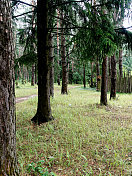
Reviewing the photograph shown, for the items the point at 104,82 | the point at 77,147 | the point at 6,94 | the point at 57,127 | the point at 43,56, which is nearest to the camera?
the point at 6,94

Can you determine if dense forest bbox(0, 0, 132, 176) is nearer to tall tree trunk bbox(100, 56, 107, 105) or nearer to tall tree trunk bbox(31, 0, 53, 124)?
tall tree trunk bbox(31, 0, 53, 124)

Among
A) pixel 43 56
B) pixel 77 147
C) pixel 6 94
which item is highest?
pixel 43 56

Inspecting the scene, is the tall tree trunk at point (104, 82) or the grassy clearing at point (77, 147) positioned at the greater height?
the tall tree trunk at point (104, 82)

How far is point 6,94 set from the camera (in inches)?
66.6

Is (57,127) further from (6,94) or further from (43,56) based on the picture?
(6,94)

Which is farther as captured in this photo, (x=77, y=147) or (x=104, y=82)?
(x=104, y=82)

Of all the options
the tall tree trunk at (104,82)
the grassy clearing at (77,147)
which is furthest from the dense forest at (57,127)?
the tall tree trunk at (104,82)

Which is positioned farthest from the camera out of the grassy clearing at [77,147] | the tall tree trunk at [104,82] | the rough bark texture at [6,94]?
the tall tree trunk at [104,82]

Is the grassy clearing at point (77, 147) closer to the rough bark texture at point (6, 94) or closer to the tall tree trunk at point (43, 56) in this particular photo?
the rough bark texture at point (6, 94)

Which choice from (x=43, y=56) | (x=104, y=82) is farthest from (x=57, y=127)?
(x=104, y=82)

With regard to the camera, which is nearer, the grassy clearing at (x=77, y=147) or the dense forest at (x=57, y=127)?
the dense forest at (x=57, y=127)

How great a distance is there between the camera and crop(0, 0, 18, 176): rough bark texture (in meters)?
1.65

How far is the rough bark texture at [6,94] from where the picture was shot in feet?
5.40

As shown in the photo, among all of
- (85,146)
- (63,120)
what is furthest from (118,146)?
(63,120)
